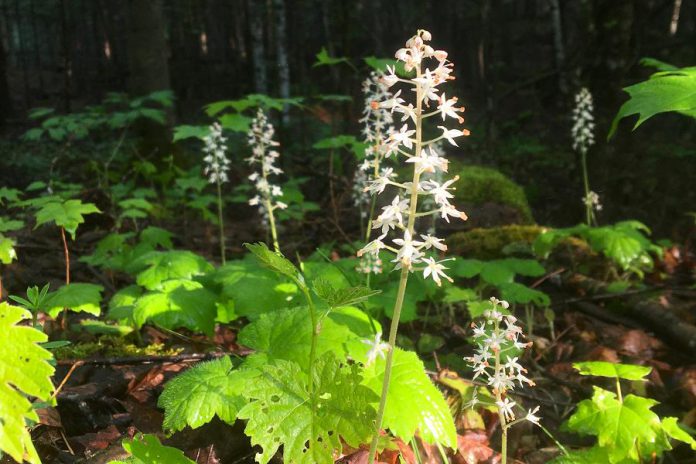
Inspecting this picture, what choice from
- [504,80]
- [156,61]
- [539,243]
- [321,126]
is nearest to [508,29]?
[504,80]

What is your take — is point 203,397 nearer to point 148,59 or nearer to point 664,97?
point 664,97

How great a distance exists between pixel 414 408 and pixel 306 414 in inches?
17.2

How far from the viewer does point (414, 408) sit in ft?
6.18

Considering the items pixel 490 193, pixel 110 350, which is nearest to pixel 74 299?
pixel 110 350

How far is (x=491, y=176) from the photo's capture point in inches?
296

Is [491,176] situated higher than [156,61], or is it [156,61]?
[156,61]

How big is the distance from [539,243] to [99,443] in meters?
3.68

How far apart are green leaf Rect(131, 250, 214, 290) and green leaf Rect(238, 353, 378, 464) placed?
1854mm

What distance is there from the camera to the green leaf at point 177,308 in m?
2.87

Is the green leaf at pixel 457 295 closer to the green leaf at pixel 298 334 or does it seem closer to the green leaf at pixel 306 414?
the green leaf at pixel 298 334

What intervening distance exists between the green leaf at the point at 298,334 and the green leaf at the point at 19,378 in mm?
991

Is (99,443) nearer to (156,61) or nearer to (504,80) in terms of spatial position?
(156,61)

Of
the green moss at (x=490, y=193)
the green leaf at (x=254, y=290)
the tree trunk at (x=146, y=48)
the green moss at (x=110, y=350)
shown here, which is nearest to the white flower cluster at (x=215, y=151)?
the green leaf at (x=254, y=290)

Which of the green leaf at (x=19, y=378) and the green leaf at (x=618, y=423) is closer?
the green leaf at (x=19, y=378)
